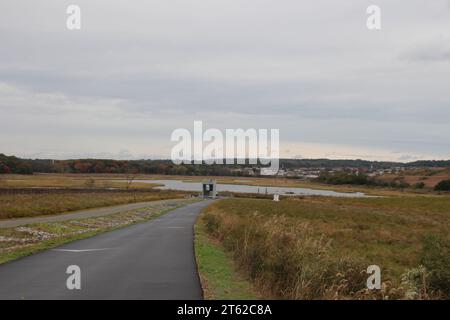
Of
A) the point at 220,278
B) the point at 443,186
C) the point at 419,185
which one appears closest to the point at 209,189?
the point at 443,186

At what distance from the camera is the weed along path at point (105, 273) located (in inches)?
395

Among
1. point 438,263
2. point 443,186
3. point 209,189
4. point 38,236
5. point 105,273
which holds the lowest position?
point 443,186

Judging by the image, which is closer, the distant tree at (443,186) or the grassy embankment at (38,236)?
the grassy embankment at (38,236)

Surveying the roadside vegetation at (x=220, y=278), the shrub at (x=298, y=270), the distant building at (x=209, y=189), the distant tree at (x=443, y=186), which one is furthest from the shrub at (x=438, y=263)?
the distant tree at (x=443, y=186)

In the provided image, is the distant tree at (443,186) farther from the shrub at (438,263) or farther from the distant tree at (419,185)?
the shrub at (438,263)

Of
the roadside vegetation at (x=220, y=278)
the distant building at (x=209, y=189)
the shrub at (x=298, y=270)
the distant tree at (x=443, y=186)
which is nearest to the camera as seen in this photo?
the shrub at (x=298, y=270)

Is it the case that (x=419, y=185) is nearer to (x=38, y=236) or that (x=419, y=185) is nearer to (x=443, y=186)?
(x=443, y=186)

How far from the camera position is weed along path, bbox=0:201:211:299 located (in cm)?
1003

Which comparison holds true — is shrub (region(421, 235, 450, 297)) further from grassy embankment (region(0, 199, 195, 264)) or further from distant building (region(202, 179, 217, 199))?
distant building (region(202, 179, 217, 199))

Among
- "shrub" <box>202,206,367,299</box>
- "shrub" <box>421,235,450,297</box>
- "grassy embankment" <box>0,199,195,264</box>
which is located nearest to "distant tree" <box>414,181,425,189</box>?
"grassy embankment" <box>0,199,195,264</box>

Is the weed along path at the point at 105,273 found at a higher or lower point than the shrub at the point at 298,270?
lower

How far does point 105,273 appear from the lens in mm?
12500

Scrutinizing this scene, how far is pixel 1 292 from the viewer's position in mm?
10062

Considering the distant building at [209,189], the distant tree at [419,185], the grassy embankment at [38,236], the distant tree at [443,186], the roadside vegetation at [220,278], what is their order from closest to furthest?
the roadside vegetation at [220,278] → the grassy embankment at [38,236] → the distant building at [209,189] → the distant tree at [443,186] → the distant tree at [419,185]
